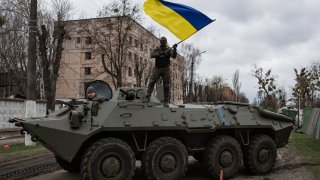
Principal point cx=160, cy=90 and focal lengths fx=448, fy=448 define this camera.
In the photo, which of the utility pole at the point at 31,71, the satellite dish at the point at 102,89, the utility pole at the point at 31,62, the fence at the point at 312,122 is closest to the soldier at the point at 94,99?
the satellite dish at the point at 102,89

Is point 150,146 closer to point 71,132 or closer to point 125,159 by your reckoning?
point 125,159

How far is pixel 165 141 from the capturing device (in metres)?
9.62

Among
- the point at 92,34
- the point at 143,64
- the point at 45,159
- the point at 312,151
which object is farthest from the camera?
the point at 143,64

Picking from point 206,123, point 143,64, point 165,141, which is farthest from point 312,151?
point 143,64

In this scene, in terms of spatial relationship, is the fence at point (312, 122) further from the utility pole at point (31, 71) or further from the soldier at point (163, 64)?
the soldier at point (163, 64)

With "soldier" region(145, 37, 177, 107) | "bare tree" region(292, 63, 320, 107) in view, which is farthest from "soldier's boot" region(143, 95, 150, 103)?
"bare tree" region(292, 63, 320, 107)

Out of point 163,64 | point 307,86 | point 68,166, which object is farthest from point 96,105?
point 307,86

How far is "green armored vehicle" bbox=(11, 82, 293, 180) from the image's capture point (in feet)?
29.1

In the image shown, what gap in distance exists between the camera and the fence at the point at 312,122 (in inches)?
927

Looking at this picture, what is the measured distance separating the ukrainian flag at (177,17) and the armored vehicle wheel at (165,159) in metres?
3.07

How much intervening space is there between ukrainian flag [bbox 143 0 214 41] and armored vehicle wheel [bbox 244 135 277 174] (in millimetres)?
3235

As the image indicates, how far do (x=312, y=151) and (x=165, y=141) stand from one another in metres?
8.46

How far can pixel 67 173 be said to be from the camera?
10.9 meters

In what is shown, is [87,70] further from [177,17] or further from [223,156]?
[223,156]
